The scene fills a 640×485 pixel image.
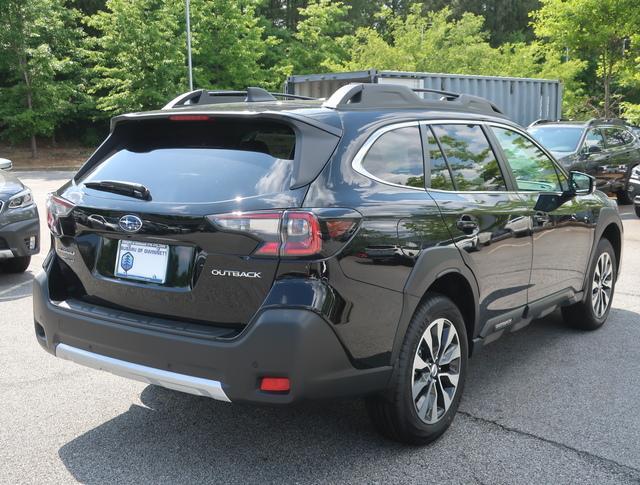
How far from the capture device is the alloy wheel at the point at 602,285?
5631 millimetres

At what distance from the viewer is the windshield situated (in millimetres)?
13148

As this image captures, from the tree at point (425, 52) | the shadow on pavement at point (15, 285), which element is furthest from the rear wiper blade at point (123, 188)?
the tree at point (425, 52)

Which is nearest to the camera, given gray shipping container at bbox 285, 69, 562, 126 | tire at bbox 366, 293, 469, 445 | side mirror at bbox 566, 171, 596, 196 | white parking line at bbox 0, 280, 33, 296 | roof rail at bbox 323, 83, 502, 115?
tire at bbox 366, 293, 469, 445

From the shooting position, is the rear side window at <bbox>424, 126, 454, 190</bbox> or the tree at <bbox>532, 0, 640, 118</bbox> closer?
the rear side window at <bbox>424, 126, 454, 190</bbox>

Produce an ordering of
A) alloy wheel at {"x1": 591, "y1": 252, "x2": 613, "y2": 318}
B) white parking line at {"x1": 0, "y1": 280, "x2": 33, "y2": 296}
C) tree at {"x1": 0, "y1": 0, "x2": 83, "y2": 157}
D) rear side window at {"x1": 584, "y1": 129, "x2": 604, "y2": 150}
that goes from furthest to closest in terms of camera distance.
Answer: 1. tree at {"x1": 0, "y1": 0, "x2": 83, "y2": 157}
2. rear side window at {"x1": 584, "y1": 129, "x2": 604, "y2": 150}
3. white parking line at {"x1": 0, "y1": 280, "x2": 33, "y2": 296}
4. alloy wheel at {"x1": 591, "y1": 252, "x2": 613, "y2": 318}

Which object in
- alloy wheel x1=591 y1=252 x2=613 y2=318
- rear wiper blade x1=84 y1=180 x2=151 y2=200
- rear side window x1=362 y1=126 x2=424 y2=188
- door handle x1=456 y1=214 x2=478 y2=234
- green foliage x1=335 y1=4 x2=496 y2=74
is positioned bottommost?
alloy wheel x1=591 y1=252 x2=613 y2=318

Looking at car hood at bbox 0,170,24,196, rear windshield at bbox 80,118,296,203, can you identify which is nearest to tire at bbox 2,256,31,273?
car hood at bbox 0,170,24,196

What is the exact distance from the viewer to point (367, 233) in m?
3.11

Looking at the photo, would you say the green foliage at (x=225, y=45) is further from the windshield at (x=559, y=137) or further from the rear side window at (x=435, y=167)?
the rear side window at (x=435, y=167)

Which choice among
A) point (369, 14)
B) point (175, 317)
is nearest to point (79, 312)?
point (175, 317)

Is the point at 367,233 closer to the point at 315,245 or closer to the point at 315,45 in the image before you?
the point at 315,245

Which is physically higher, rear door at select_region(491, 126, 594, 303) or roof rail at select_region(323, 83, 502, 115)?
roof rail at select_region(323, 83, 502, 115)

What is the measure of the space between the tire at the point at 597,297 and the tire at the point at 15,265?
5.83m

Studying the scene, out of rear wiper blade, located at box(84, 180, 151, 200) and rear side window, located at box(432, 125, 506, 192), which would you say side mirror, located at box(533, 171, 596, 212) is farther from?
rear wiper blade, located at box(84, 180, 151, 200)
